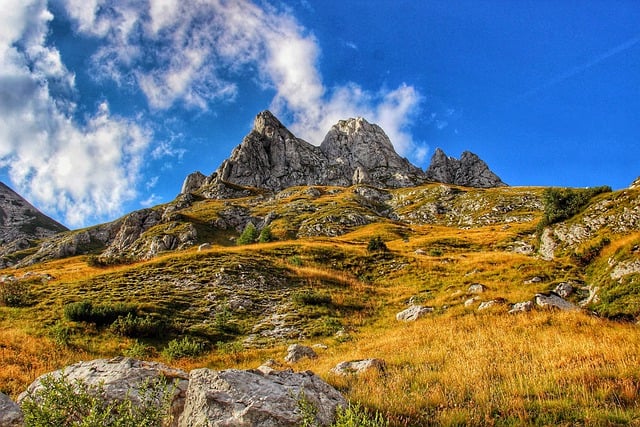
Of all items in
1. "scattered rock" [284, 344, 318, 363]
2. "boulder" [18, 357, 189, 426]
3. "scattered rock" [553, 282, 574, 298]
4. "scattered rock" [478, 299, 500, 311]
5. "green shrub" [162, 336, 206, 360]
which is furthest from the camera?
"scattered rock" [553, 282, 574, 298]

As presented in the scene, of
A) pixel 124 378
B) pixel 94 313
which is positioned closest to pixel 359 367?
pixel 124 378

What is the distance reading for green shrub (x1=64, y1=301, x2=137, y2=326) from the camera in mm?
20953

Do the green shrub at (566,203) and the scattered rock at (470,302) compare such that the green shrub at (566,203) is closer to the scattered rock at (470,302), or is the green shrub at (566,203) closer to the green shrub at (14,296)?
the scattered rock at (470,302)

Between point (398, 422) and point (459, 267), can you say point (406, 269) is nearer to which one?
point (459, 267)

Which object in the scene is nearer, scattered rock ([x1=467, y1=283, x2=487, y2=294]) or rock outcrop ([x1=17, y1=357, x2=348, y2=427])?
rock outcrop ([x1=17, y1=357, x2=348, y2=427])

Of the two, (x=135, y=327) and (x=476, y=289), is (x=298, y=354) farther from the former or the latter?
(x=476, y=289)

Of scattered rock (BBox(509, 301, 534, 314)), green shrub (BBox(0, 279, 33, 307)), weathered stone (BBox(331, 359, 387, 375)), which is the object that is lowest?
green shrub (BBox(0, 279, 33, 307))

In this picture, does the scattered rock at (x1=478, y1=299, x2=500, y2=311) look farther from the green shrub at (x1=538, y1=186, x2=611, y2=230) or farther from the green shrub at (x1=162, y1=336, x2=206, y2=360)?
the green shrub at (x1=538, y1=186, x2=611, y2=230)

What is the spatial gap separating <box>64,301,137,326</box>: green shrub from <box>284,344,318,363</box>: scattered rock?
11.9m

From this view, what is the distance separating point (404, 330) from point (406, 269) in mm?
20422

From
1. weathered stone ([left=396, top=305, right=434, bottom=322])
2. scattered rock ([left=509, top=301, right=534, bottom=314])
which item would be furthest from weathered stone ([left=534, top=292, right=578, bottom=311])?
weathered stone ([left=396, top=305, right=434, bottom=322])

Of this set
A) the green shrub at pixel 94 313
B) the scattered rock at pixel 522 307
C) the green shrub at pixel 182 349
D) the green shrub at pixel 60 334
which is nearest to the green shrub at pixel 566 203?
the scattered rock at pixel 522 307

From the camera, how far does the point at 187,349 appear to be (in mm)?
18609

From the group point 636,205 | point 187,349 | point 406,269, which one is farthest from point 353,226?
point 187,349
